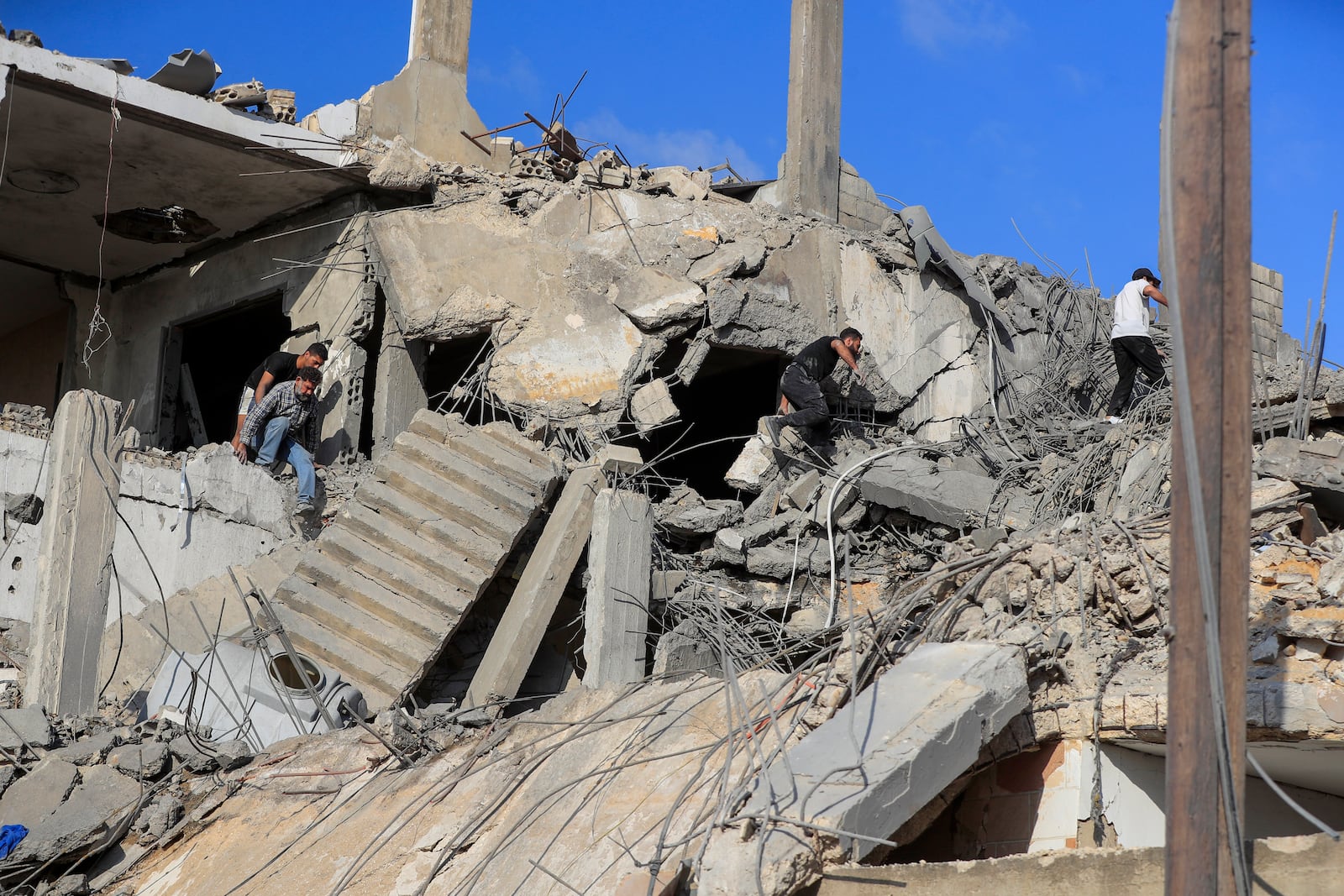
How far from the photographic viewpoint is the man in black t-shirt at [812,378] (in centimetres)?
1084

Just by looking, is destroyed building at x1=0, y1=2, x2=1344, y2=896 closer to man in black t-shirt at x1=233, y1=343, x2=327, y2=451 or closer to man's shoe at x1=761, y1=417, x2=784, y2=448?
man's shoe at x1=761, y1=417, x2=784, y2=448

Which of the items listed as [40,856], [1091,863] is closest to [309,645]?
[40,856]

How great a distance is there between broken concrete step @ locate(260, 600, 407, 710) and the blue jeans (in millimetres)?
1740

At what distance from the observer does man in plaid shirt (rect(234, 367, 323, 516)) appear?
9945 mm

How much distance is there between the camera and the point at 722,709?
5.19m

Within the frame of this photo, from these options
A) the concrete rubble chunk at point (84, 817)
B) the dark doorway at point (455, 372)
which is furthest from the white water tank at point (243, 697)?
the dark doorway at point (455, 372)

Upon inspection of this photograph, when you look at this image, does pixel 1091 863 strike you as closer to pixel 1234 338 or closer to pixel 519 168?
pixel 1234 338

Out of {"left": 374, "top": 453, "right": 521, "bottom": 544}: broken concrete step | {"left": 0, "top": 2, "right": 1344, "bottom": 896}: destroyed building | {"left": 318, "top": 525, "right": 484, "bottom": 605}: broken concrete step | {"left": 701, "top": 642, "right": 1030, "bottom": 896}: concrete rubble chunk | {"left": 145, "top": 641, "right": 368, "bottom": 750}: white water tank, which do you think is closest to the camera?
{"left": 701, "top": 642, "right": 1030, "bottom": 896}: concrete rubble chunk

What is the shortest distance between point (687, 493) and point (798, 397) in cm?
121

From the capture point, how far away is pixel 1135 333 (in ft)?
34.8

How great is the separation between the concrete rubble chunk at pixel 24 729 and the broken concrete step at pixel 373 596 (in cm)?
206

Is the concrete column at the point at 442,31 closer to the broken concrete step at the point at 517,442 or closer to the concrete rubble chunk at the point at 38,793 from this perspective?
the broken concrete step at the point at 517,442

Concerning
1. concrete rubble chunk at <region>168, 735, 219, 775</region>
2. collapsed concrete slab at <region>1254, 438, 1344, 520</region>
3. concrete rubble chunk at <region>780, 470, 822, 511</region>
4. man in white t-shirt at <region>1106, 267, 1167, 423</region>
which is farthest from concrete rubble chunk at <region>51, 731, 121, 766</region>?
man in white t-shirt at <region>1106, 267, 1167, 423</region>

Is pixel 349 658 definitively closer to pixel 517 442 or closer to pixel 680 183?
pixel 517 442
